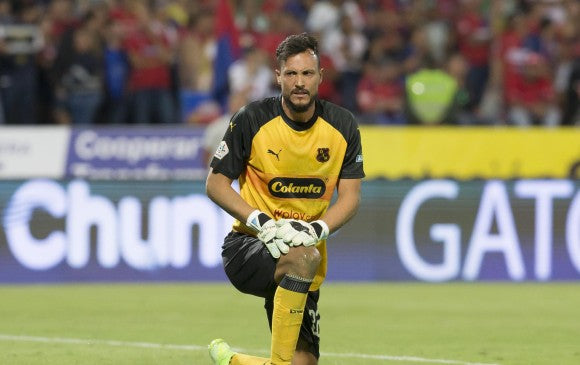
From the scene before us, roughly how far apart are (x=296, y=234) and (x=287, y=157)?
554 mm

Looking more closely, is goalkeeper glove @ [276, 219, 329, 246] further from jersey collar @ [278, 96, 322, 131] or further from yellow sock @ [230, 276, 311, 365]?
jersey collar @ [278, 96, 322, 131]

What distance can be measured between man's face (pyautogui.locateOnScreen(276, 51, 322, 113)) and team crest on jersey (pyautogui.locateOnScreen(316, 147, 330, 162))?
0.27 m

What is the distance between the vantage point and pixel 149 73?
62.2ft

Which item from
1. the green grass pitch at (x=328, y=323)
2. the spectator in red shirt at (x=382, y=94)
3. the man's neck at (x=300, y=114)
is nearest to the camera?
the man's neck at (x=300, y=114)

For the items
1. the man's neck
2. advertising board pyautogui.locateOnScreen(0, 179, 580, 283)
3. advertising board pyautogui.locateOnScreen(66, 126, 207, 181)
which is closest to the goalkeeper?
the man's neck

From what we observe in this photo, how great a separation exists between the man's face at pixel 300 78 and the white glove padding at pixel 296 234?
2.15 feet

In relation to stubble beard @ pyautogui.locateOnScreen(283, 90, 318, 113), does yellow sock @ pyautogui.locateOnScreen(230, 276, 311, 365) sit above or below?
below

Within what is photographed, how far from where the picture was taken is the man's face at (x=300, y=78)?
718 cm

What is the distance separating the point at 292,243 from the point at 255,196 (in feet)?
1.94

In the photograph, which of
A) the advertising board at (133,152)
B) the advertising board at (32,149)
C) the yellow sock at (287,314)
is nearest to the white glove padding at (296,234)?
the yellow sock at (287,314)

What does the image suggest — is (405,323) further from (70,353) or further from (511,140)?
(511,140)

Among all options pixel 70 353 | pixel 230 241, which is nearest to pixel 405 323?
pixel 70 353

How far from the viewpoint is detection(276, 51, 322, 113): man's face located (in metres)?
7.18

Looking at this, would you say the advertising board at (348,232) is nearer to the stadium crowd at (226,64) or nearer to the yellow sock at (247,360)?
the stadium crowd at (226,64)
